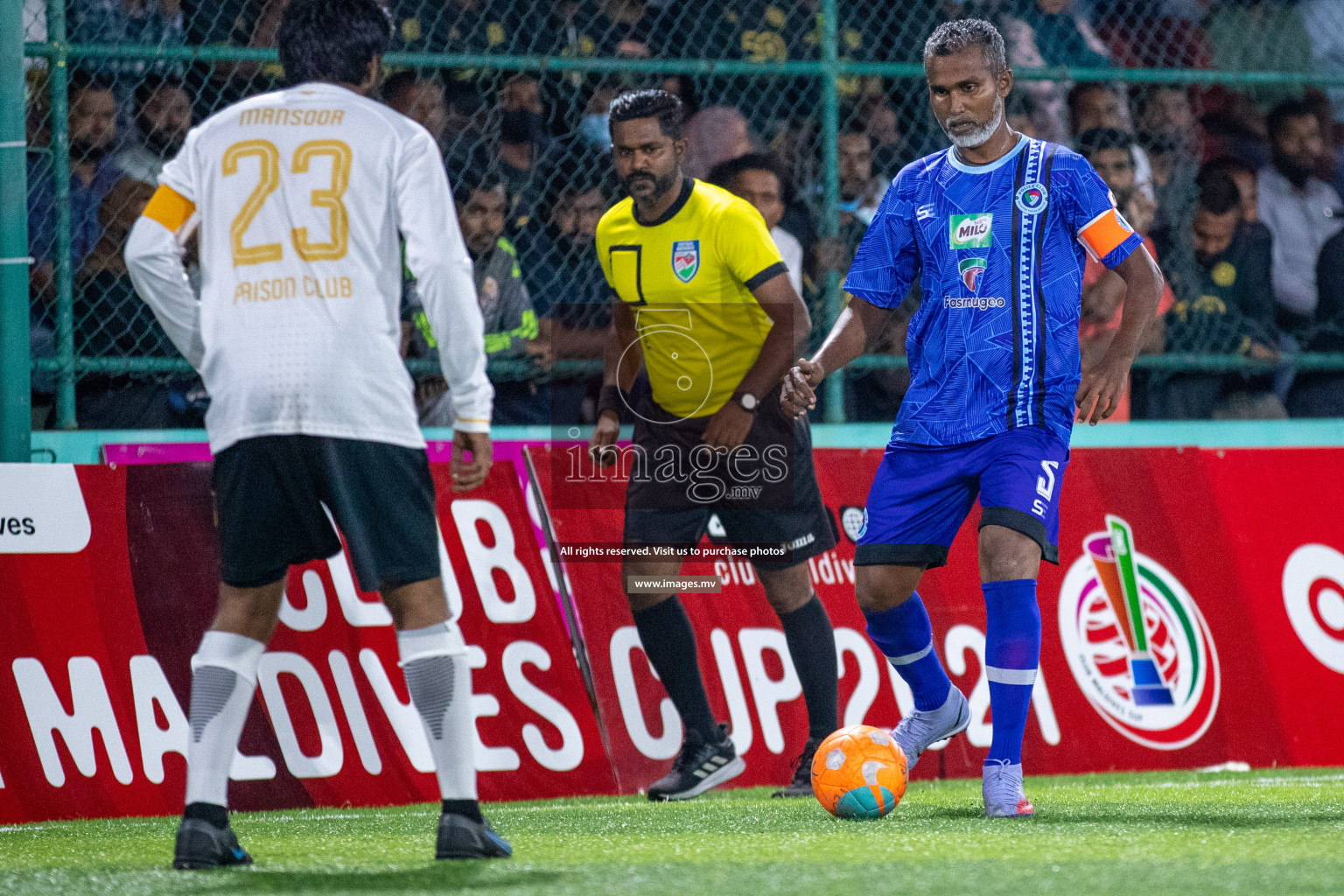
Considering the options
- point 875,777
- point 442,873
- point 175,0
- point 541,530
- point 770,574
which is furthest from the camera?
point 175,0

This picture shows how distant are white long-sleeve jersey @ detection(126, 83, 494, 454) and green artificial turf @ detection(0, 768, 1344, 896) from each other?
3.12 feet

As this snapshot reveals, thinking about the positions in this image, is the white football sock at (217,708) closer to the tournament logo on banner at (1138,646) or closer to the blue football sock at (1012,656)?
the blue football sock at (1012,656)

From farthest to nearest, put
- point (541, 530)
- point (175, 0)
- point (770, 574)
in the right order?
point (175, 0)
point (541, 530)
point (770, 574)

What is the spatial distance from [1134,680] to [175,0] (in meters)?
4.75

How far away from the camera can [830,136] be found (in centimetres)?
784

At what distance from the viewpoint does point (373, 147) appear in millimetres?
3680

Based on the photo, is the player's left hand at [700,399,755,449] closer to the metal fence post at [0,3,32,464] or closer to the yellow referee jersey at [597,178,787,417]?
the yellow referee jersey at [597,178,787,417]

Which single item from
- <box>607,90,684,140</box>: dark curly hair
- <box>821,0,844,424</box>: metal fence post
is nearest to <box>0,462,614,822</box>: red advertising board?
<box>607,90,684,140</box>: dark curly hair

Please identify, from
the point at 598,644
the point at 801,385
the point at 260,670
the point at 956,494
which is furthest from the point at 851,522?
the point at 260,670

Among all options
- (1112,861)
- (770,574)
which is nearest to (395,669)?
(770,574)

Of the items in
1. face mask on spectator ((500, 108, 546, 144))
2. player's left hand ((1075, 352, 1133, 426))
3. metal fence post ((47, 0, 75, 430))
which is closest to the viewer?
player's left hand ((1075, 352, 1133, 426))

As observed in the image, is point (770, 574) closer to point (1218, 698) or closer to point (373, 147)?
point (1218, 698)

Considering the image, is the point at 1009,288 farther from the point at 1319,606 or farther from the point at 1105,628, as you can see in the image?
the point at 1319,606

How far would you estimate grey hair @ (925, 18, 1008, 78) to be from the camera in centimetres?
477
